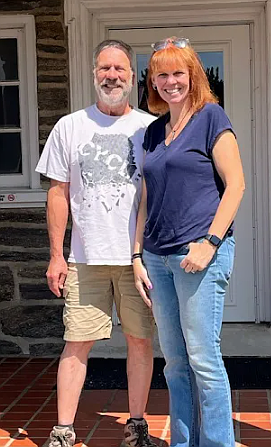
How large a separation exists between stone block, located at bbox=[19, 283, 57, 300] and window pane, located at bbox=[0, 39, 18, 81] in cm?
147

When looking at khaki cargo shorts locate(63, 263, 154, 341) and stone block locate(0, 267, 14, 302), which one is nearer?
khaki cargo shorts locate(63, 263, 154, 341)

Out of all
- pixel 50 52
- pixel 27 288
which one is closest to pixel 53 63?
pixel 50 52

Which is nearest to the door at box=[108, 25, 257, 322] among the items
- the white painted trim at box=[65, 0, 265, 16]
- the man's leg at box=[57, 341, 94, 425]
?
the white painted trim at box=[65, 0, 265, 16]

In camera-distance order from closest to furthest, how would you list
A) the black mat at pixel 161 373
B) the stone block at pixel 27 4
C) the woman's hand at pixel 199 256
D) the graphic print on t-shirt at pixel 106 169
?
the woman's hand at pixel 199 256 < the graphic print on t-shirt at pixel 106 169 < the black mat at pixel 161 373 < the stone block at pixel 27 4

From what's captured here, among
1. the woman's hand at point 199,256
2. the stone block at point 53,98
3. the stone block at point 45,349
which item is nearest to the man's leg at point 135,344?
the woman's hand at point 199,256

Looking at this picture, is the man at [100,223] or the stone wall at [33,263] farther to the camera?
the stone wall at [33,263]

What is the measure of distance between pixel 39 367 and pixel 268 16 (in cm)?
277

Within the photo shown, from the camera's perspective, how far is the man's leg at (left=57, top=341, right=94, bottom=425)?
11.2ft

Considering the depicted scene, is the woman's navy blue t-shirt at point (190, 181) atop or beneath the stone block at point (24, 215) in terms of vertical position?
atop

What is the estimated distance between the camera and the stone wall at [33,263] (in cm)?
515

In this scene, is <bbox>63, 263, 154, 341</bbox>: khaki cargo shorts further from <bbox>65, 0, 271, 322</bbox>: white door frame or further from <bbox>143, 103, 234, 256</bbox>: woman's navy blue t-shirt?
<bbox>65, 0, 271, 322</bbox>: white door frame

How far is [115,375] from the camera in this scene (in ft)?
15.6

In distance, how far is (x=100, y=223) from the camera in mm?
3318

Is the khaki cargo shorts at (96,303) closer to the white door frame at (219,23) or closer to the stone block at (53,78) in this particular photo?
the white door frame at (219,23)
